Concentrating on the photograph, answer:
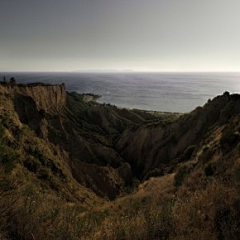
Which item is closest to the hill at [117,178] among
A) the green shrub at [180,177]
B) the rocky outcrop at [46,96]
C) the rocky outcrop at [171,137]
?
the green shrub at [180,177]

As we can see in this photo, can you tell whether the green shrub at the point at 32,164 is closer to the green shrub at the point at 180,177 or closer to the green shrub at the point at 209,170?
the green shrub at the point at 180,177

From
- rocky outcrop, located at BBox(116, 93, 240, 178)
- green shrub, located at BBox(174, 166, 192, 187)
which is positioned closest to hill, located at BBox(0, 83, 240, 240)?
green shrub, located at BBox(174, 166, 192, 187)

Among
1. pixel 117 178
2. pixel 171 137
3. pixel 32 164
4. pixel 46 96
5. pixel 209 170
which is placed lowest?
pixel 117 178

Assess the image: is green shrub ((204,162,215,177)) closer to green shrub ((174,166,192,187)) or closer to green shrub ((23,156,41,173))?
green shrub ((174,166,192,187))

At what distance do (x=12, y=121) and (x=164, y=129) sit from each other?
2584 centimetres

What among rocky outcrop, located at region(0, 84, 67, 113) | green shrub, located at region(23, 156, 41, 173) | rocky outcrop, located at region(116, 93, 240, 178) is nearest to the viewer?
green shrub, located at region(23, 156, 41, 173)

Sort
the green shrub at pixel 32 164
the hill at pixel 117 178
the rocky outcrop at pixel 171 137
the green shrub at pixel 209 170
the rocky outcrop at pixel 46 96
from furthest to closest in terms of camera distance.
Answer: the rocky outcrop at pixel 46 96, the rocky outcrop at pixel 171 137, the green shrub at pixel 32 164, the green shrub at pixel 209 170, the hill at pixel 117 178

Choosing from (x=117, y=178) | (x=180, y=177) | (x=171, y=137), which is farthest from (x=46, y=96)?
(x=180, y=177)

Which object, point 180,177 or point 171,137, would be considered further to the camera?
point 171,137

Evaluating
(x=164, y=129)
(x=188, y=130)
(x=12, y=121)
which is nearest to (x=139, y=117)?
(x=164, y=129)

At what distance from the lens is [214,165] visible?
10.2 m

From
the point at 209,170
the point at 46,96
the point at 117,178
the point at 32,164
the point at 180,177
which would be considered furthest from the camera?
the point at 46,96

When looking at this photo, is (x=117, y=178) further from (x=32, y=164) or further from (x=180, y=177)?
(x=180, y=177)

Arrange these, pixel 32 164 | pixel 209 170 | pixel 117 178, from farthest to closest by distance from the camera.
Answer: pixel 117 178 → pixel 32 164 → pixel 209 170
